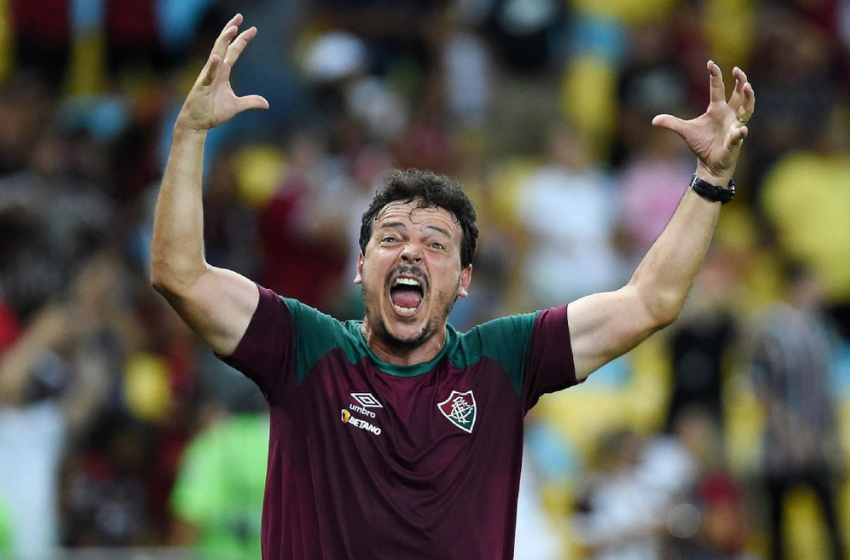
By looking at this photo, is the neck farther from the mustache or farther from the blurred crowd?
the blurred crowd

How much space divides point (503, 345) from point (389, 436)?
0.50 metres

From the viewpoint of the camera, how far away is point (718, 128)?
480 centimetres

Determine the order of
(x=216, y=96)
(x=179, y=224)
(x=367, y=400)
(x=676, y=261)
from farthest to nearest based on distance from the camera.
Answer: (x=676, y=261) → (x=367, y=400) → (x=216, y=96) → (x=179, y=224)

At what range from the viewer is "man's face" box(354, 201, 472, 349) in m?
4.70

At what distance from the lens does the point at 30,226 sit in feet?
32.3

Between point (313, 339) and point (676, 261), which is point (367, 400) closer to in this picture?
point (313, 339)

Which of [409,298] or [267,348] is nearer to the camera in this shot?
[267,348]

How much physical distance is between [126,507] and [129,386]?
105 centimetres

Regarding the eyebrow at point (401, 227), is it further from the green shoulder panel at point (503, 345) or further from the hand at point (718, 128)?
the hand at point (718, 128)

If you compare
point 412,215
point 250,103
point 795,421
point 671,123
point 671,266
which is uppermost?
point 795,421

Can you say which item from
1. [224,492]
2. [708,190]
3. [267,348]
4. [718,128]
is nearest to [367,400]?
[267,348]

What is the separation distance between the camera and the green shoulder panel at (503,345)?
15.6ft

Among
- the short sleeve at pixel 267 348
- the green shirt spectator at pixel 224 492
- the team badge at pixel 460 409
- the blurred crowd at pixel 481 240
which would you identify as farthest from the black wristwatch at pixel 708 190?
the green shirt spectator at pixel 224 492

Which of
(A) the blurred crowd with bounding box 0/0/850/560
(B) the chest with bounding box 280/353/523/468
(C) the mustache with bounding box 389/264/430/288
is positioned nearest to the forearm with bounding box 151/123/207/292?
(B) the chest with bounding box 280/353/523/468
